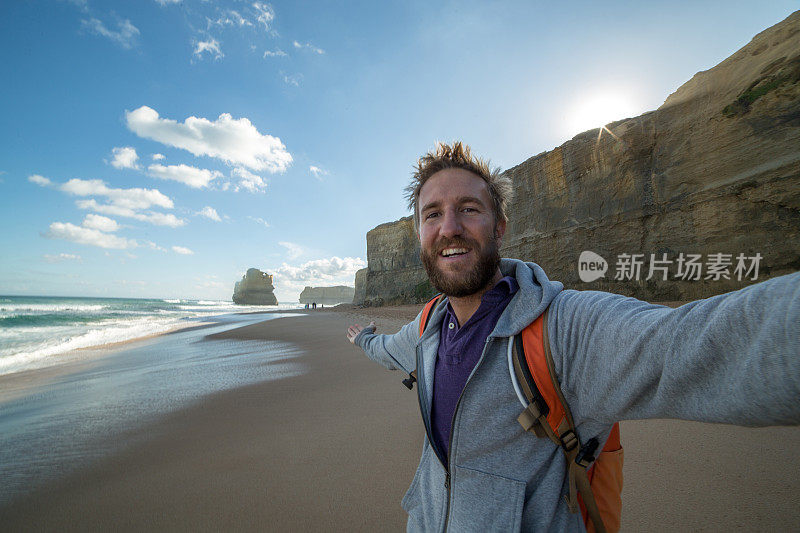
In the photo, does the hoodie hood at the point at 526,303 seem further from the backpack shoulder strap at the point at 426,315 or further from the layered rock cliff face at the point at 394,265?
the layered rock cliff face at the point at 394,265

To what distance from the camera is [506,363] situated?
1.13 meters

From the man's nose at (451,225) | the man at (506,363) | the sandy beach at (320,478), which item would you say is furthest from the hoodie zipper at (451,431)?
the sandy beach at (320,478)

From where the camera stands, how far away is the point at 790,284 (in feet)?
1.89

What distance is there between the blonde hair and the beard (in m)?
0.29

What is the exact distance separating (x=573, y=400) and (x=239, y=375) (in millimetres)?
6041

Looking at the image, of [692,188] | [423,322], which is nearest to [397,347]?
[423,322]

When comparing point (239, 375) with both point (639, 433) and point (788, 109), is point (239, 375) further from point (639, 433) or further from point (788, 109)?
point (788, 109)

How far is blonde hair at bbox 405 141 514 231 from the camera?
1706mm

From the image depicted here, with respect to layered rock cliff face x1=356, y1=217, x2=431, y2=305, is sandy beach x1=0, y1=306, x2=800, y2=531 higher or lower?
lower

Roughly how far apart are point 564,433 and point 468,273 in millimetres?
703

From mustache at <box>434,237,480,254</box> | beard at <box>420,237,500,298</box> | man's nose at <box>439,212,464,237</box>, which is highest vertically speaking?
man's nose at <box>439,212,464,237</box>

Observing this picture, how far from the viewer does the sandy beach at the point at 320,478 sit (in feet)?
6.59

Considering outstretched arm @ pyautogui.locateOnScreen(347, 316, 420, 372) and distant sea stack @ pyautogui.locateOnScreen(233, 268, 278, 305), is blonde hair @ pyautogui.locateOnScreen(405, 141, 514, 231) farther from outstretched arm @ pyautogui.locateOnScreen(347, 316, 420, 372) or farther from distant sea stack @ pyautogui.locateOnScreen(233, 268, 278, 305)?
distant sea stack @ pyautogui.locateOnScreen(233, 268, 278, 305)

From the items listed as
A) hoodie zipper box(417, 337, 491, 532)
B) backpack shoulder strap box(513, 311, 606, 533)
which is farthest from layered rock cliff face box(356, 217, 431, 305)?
backpack shoulder strap box(513, 311, 606, 533)
